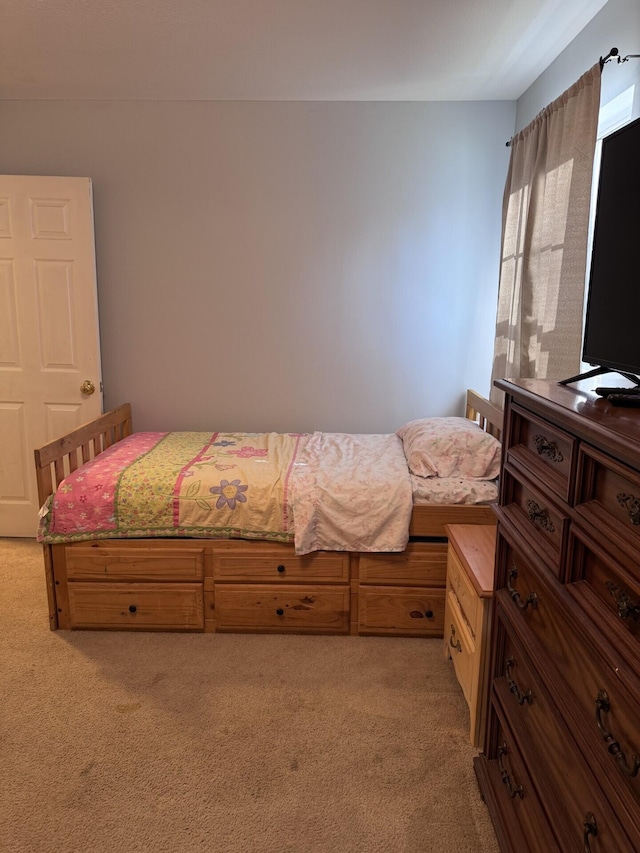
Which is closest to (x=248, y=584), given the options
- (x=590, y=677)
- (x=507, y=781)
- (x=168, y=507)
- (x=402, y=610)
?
(x=168, y=507)

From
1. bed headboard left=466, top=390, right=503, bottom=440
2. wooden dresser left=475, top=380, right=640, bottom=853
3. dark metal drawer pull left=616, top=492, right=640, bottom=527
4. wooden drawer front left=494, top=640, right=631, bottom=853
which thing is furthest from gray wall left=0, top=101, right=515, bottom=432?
dark metal drawer pull left=616, top=492, right=640, bottom=527

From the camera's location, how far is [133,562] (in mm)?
2582

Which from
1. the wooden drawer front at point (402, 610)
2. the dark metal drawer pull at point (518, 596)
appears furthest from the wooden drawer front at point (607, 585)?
the wooden drawer front at point (402, 610)

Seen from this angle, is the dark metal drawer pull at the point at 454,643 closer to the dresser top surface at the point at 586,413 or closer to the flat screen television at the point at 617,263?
the dresser top surface at the point at 586,413

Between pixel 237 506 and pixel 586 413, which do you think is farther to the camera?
pixel 237 506

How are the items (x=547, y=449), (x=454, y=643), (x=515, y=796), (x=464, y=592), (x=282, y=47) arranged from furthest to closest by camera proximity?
1. (x=282, y=47)
2. (x=454, y=643)
3. (x=464, y=592)
4. (x=515, y=796)
5. (x=547, y=449)

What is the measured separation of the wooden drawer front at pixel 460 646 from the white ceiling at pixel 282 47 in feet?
7.40

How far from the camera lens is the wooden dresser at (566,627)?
37.4 inches

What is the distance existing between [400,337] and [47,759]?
262cm

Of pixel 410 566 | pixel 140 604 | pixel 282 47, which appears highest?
pixel 282 47

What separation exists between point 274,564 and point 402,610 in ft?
1.90

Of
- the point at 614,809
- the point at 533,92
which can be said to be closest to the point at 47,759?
the point at 614,809

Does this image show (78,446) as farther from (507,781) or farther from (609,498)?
(609,498)

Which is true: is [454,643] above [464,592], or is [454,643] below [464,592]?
below
